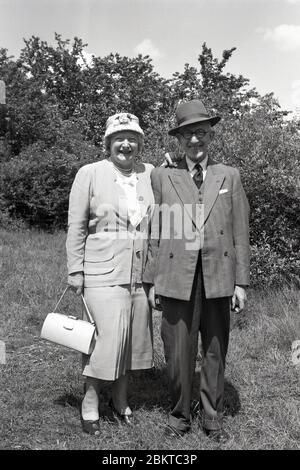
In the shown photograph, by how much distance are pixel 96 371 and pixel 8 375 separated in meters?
1.43

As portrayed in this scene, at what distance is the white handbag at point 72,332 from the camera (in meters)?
3.56

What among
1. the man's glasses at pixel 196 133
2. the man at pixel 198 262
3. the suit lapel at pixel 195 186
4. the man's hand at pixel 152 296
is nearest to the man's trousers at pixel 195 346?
the man at pixel 198 262

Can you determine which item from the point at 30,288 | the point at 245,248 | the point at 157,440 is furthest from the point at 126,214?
the point at 30,288

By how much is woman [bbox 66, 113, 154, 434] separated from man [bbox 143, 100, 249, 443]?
223mm

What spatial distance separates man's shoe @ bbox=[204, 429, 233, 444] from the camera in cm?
349

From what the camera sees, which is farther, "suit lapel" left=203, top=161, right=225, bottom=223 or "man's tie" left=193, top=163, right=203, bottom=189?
"man's tie" left=193, top=163, right=203, bottom=189

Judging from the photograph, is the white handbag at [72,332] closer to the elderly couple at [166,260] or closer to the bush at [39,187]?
the elderly couple at [166,260]

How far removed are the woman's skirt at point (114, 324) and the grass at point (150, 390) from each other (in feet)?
1.43

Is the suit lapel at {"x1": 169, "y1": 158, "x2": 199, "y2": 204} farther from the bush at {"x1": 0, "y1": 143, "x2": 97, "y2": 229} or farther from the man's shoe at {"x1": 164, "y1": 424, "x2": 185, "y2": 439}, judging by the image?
the bush at {"x1": 0, "y1": 143, "x2": 97, "y2": 229}

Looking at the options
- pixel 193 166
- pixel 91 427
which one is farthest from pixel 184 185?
pixel 91 427

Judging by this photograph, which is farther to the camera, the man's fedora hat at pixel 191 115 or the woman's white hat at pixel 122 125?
the woman's white hat at pixel 122 125

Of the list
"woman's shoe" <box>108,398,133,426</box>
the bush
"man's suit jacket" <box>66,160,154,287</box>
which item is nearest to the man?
"man's suit jacket" <box>66,160,154,287</box>

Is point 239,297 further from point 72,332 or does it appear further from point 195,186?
point 72,332

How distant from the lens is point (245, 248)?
3514 mm
